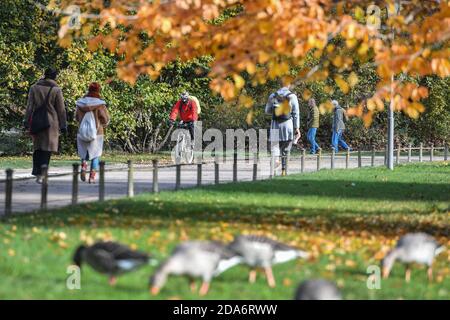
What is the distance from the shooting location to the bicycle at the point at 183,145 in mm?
28469

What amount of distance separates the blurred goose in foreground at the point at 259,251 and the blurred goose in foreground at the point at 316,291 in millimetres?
1006

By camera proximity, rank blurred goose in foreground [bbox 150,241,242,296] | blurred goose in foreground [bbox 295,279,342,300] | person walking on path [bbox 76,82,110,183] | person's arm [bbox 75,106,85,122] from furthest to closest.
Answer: person's arm [bbox 75,106,85,122], person walking on path [bbox 76,82,110,183], blurred goose in foreground [bbox 150,241,242,296], blurred goose in foreground [bbox 295,279,342,300]

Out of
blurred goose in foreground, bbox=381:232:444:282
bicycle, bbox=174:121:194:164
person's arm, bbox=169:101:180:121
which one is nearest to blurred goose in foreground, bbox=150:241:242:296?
blurred goose in foreground, bbox=381:232:444:282

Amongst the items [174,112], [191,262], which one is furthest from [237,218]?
[174,112]

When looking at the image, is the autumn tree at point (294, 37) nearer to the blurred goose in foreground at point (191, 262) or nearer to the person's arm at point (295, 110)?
the blurred goose in foreground at point (191, 262)

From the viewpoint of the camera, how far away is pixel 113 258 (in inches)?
326

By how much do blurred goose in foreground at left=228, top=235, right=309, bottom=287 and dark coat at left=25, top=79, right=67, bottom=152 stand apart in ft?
35.8

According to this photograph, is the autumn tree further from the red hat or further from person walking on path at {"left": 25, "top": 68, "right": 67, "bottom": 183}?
the red hat

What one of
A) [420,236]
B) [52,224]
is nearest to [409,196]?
[52,224]

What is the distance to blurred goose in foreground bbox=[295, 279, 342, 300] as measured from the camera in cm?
739

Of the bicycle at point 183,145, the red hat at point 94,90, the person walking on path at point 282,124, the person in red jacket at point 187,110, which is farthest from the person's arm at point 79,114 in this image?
the bicycle at point 183,145
